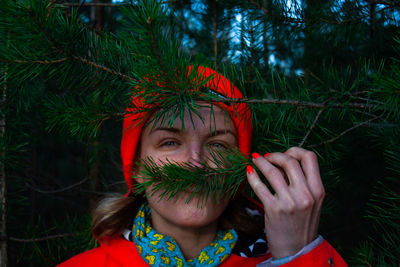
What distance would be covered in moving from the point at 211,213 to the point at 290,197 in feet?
1.41

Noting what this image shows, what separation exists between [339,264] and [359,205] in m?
1.32

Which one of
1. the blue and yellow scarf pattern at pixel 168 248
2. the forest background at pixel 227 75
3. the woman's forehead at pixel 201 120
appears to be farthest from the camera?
the blue and yellow scarf pattern at pixel 168 248

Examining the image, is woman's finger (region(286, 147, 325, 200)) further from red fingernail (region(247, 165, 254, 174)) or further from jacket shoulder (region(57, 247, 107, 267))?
jacket shoulder (region(57, 247, 107, 267))

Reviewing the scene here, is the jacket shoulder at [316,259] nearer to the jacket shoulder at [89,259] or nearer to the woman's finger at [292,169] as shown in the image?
the woman's finger at [292,169]

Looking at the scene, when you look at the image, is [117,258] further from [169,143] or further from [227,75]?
[227,75]

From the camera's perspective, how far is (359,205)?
2051mm

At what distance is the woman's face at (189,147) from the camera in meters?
1.11

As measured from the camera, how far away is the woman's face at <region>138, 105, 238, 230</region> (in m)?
1.11

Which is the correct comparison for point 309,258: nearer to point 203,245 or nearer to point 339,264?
point 339,264

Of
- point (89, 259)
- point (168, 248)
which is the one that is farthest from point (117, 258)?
point (168, 248)

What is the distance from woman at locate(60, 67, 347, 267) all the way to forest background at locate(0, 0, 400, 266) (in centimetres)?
12

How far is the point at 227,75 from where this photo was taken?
955mm

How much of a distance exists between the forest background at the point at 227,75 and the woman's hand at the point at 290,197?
0.12m

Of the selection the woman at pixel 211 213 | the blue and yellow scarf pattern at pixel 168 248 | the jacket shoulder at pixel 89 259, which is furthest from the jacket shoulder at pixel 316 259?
the jacket shoulder at pixel 89 259
